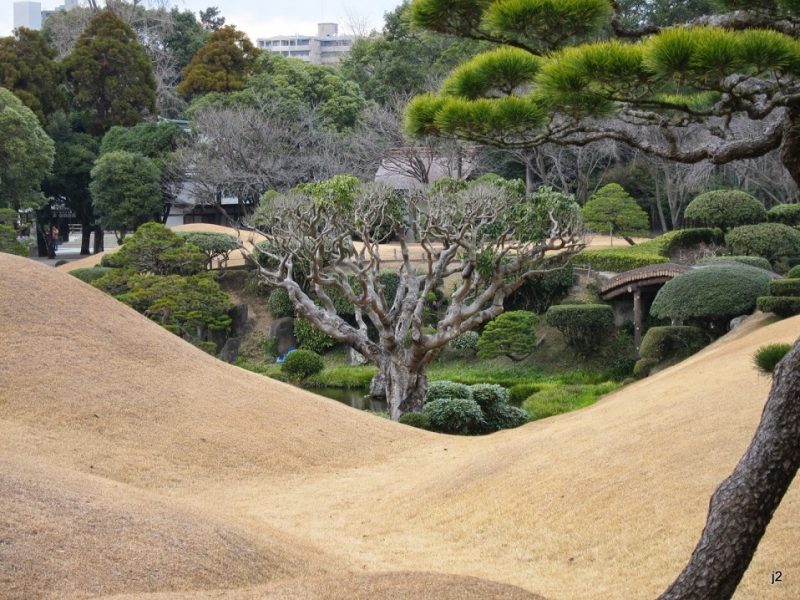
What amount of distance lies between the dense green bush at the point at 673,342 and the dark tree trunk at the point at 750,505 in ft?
54.0

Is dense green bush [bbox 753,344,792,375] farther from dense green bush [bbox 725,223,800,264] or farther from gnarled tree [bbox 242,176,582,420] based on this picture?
dense green bush [bbox 725,223,800,264]

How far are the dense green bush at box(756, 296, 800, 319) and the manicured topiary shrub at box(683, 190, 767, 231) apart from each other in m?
9.39

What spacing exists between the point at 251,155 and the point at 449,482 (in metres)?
27.1

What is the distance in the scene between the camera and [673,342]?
20156mm

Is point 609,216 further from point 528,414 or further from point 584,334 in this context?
point 528,414

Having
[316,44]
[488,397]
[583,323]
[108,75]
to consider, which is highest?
[316,44]

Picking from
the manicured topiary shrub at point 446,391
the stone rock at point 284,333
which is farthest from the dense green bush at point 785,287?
the stone rock at point 284,333

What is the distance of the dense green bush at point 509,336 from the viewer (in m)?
22.8

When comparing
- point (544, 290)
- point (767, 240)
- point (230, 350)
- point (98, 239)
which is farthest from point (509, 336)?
point (98, 239)

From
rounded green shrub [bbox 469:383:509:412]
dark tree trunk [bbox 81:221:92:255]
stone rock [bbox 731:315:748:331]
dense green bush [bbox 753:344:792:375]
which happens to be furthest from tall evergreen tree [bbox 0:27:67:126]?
dense green bush [bbox 753:344:792:375]

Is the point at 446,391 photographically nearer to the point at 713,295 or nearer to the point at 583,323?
the point at 713,295

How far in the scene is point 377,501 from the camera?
9578mm

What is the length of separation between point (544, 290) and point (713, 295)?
7.42m

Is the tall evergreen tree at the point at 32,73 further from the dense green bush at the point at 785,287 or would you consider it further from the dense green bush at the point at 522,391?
the dense green bush at the point at 785,287
